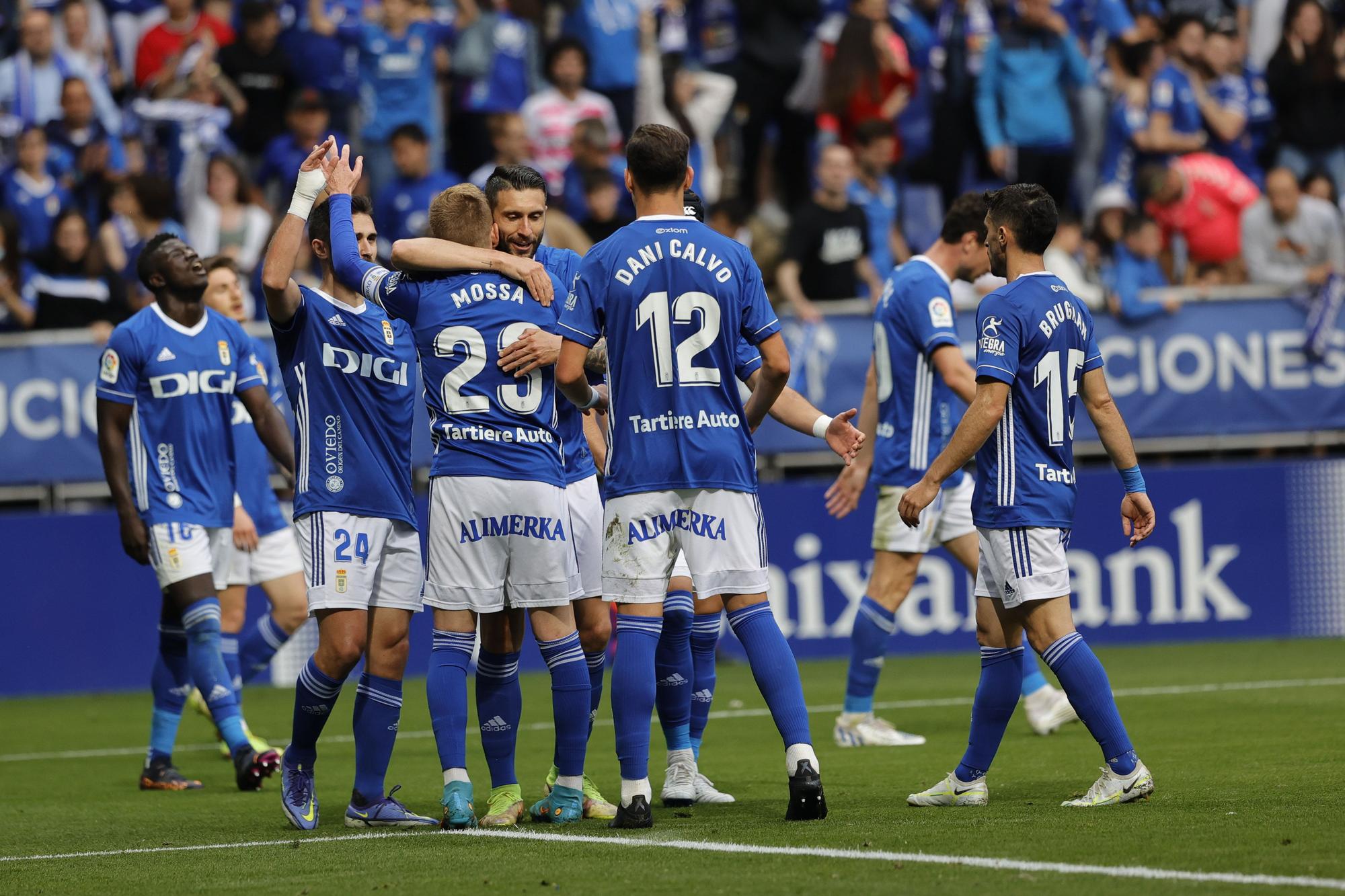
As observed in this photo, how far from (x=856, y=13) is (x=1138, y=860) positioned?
12.8 metres

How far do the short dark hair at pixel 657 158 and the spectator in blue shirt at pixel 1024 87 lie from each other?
11.1 meters

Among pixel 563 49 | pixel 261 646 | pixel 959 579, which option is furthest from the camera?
pixel 563 49

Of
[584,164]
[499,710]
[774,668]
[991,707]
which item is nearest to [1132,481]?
[991,707]

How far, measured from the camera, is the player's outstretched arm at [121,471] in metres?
8.91

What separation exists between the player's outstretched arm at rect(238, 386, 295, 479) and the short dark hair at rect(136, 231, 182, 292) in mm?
732

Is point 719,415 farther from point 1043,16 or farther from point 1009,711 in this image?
point 1043,16

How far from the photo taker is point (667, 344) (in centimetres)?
675

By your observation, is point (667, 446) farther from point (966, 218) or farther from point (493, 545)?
point (966, 218)

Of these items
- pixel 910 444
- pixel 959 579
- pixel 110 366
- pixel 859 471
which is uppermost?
pixel 110 366

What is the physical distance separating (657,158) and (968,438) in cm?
154

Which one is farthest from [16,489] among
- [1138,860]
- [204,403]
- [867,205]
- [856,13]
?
[1138,860]

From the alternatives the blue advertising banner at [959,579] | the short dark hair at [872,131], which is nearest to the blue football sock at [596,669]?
the blue advertising banner at [959,579]

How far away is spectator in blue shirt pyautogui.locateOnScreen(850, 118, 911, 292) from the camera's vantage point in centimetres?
1602

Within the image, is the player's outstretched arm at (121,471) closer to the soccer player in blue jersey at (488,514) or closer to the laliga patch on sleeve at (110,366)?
the laliga patch on sleeve at (110,366)
